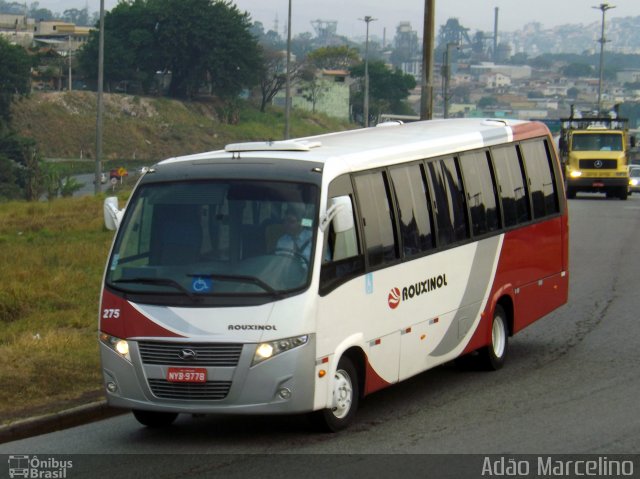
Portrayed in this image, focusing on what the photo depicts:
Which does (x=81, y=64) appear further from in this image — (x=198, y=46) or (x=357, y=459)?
(x=357, y=459)

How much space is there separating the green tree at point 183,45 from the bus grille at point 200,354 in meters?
113

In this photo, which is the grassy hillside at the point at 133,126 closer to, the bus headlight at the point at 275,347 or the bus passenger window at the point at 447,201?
the bus passenger window at the point at 447,201

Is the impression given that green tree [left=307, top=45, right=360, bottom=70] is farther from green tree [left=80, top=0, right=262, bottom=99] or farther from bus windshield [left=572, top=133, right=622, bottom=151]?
bus windshield [left=572, top=133, right=622, bottom=151]

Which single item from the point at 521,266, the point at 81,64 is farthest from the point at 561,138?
the point at 81,64

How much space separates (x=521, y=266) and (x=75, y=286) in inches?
291

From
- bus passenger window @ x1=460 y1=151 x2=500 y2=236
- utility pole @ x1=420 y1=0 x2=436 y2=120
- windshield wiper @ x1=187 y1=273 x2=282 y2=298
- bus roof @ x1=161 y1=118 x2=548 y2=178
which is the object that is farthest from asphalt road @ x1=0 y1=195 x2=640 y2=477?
utility pole @ x1=420 y1=0 x2=436 y2=120

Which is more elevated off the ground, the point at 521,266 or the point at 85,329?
the point at 521,266

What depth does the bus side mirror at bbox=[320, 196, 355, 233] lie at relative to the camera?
Result: 9992mm

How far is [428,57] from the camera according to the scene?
29.3 metres

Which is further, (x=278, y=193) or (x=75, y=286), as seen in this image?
(x=75, y=286)

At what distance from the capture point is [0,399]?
36.5 ft

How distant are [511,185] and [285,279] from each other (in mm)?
4804

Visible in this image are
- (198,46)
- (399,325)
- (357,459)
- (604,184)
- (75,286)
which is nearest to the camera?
(357,459)

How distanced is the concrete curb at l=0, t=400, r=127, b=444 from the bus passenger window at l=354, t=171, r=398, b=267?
2.58 metres
